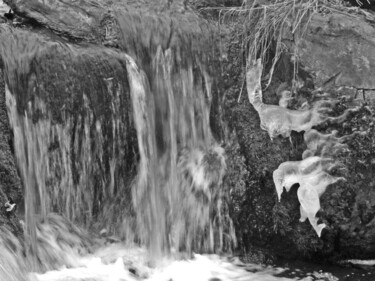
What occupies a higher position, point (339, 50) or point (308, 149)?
point (339, 50)

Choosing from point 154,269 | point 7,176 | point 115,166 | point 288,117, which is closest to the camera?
point 7,176

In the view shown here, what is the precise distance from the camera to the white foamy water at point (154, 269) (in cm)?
404

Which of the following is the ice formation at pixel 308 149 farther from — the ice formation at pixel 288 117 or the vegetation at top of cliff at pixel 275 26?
the vegetation at top of cliff at pixel 275 26

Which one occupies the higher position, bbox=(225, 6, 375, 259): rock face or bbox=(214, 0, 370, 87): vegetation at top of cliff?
bbox=(214, 0, 370, 87): vegetation at top of cliff

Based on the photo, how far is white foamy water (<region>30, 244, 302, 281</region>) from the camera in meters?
4.04

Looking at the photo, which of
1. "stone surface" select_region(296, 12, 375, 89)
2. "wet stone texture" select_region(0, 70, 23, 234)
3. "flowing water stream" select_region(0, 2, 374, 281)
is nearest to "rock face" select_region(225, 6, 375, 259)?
"stone surface" select_region(296, 12, 375, 89)

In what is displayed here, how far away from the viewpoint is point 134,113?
4477 millimetres

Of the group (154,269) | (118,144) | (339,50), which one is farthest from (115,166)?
(339,50)

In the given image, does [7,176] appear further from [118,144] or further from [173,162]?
[173,162]

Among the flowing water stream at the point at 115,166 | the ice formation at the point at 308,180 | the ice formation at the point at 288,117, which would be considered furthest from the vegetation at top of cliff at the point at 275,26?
the ice formation at the point at 308,180

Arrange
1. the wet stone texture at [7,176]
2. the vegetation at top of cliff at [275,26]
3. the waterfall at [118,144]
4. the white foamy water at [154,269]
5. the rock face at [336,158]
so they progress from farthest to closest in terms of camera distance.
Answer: the vegetation at top of cliff at [275,26], the rock face at [336,158], the waterfall at [118,144], the white foamy water at [154,269], the wet stone texture at [7,176]

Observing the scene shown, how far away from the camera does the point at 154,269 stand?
13.9 ft

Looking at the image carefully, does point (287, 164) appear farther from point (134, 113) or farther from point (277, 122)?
point (134, 113)

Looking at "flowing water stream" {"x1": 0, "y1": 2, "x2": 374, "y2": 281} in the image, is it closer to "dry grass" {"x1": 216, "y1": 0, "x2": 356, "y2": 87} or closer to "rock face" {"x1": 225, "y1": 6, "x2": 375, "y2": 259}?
"rock face" {"x1": 225, "y1": 6, "x2": 375, "y2": 259}
